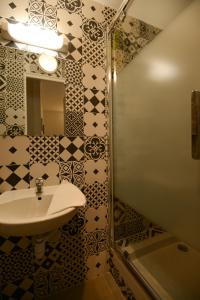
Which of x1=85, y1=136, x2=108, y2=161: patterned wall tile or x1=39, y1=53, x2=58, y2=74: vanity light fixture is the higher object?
x1=39, y1=53, x2=58, y2=74: vanity light fixture

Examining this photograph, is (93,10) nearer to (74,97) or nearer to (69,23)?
(69,23)

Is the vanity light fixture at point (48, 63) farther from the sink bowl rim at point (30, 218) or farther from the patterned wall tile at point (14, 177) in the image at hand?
the sink bowl rim at point (30, 218)

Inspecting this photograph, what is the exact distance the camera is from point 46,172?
122 cm

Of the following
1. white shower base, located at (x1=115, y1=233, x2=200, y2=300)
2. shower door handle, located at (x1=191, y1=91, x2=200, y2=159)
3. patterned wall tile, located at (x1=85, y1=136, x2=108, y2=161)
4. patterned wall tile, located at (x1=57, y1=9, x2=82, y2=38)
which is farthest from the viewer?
patterned wall tile, located at (x1=85, y1=136, x2=108, y2=161)

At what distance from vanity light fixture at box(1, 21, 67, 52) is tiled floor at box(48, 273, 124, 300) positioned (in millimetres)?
1716

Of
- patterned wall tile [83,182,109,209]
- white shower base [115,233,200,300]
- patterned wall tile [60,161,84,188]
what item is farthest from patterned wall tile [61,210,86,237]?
white shower base [115,233,200,300]

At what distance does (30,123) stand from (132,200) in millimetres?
858

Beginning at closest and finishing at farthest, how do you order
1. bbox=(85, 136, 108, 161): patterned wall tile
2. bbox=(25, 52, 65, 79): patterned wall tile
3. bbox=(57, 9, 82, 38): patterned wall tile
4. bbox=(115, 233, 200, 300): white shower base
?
1. bbox=(115, 233, 200, 300): white shower base
2. bbox=(25, 52, 65, 79): patterned wall tile
3. bbox=(57, 9, 82, 38): patterned wall tile
4. bbox=(85, 136, 108, 161): patterned wall tile

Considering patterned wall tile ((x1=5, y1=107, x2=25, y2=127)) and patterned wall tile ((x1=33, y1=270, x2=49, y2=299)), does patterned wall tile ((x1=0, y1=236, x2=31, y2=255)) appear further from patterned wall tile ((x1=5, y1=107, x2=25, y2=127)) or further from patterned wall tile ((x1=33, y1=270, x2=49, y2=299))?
patterned wall tile ((x1=5, y1=107, x2=25, y2=127))

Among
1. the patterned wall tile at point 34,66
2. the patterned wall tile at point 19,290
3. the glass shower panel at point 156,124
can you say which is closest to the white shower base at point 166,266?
the glass shower panel at point 156,124

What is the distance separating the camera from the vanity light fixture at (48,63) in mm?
1192

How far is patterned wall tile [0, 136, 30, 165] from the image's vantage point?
1.11m

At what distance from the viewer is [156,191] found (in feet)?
3.34

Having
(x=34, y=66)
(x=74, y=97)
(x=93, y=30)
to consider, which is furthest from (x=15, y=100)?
(x=93, y=30)
